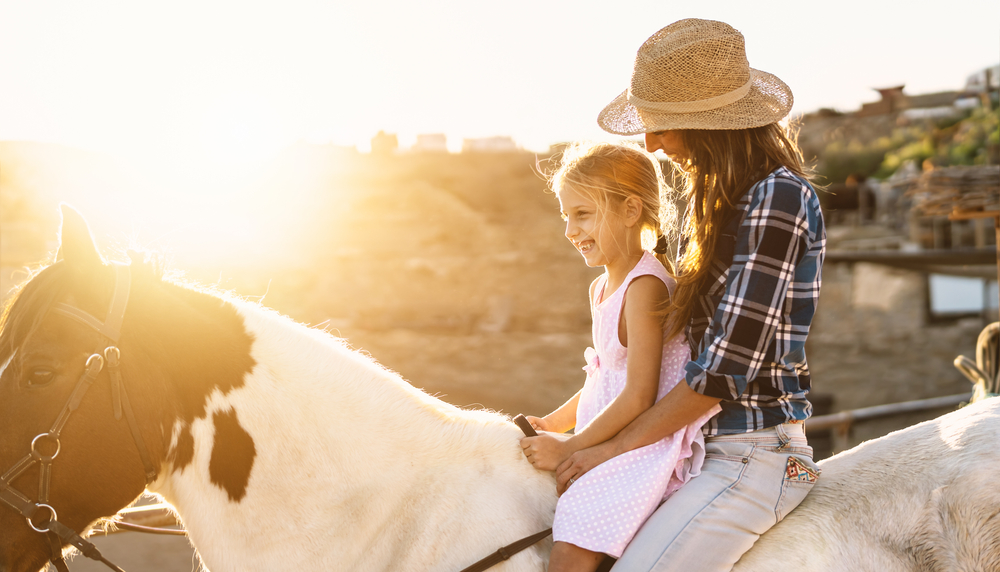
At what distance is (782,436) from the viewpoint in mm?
1659

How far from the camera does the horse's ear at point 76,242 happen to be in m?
1.66

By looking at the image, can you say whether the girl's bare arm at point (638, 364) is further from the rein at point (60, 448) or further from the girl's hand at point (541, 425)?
the girl's hand at point (541, 425)

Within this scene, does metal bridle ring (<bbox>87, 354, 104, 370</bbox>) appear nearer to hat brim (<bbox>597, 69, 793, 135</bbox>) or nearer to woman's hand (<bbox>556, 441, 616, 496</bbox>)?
woman's hand (<bbox>556, 441, 616, 496</bbox>)

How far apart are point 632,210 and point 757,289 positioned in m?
0.46

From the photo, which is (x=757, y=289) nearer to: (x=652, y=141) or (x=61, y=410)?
(x=652, y=141)

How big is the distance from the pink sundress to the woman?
1.4 inches

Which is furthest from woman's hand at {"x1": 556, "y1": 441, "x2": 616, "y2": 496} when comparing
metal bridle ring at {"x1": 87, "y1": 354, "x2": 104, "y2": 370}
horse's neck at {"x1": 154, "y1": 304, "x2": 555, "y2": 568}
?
metal bridle ring at {"x1": 87, "y1": 354, "x2": 104, "y2": 370}

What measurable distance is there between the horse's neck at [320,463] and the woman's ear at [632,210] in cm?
73

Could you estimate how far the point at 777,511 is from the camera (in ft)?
5.34

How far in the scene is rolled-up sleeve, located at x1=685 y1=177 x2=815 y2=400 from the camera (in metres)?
1.53

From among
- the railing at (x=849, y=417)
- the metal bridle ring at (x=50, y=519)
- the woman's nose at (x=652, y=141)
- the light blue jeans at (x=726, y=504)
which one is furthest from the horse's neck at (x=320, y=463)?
the railing at (x=849, y=417)

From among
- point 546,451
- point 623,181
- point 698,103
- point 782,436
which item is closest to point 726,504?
point 782,436

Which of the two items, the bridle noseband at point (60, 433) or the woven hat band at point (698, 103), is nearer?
the bridle noseband at point (60, 433)

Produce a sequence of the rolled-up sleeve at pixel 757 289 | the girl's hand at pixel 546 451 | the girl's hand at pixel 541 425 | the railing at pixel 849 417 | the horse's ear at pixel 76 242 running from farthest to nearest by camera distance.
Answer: the railing at pixel 849 417, the girl's hand at pixel 541 425, the girl's hand at pixel 546 451, the horse's ear at pixel 76 242, the rolled-up sleeve at pixel 757 289
